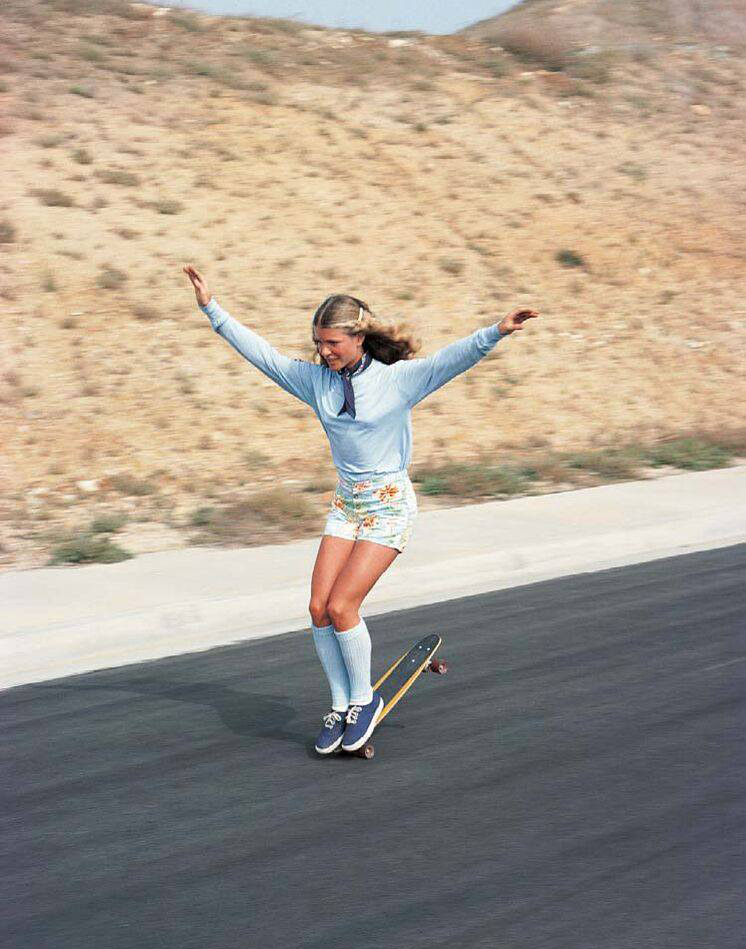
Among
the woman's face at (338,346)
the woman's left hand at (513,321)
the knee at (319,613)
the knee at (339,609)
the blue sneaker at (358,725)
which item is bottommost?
the blue sneaker at (358,725)

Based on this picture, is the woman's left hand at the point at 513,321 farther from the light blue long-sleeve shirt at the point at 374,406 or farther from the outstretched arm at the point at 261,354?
the outstretched arm at the point at 261,354

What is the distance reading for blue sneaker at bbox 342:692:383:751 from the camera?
6297 mm

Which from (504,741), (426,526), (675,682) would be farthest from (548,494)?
(504,741)

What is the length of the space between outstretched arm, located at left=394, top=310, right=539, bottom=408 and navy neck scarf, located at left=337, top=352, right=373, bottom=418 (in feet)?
0.46

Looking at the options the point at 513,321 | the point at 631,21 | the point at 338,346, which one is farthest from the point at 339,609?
the point at 631,21

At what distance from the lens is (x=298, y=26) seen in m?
37.2

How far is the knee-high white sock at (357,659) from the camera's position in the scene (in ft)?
20.7

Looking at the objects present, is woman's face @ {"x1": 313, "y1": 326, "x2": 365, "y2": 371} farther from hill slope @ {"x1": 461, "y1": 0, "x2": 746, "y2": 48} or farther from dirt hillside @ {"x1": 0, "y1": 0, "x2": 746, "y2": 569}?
hill slope @ {"x1": 461, "y1": 0, "x2": 746, "y2": 48}

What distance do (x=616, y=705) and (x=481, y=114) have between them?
2842cm

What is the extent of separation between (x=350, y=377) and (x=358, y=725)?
5.06ft

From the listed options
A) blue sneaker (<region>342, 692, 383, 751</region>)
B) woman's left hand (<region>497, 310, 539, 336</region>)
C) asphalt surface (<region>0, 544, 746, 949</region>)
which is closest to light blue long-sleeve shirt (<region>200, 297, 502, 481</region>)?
woman's left hand (<region>497, 310, 539, 336</region>)

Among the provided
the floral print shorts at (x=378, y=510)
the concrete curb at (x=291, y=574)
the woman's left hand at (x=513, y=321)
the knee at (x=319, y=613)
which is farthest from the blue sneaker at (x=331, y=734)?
the concrete curb at (x=291, y=574)

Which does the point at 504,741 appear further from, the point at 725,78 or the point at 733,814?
the point at 725,78

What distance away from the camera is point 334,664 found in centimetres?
643
